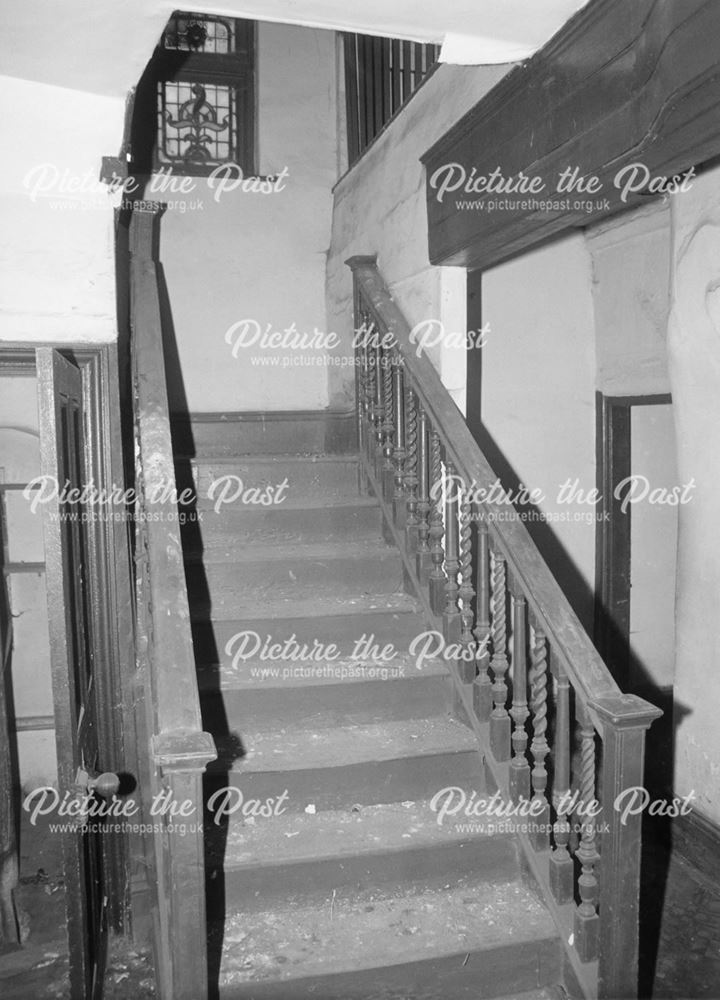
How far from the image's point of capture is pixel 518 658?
2.61 meters

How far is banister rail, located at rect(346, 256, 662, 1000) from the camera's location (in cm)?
223

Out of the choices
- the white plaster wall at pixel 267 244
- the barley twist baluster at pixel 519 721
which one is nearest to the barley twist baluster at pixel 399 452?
the barley twist baluster at pixel 519 721

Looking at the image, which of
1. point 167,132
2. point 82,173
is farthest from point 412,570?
point 167,132

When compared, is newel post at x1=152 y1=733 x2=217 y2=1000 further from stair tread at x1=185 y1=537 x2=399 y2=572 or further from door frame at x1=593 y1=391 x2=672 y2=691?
door frame at x1=593 y1=391 x2=672 y2=691

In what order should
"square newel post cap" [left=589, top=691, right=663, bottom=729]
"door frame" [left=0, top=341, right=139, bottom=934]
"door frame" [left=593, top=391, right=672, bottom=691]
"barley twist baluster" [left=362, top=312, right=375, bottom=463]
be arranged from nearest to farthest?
1. "square newel post cap" [left=589, top=691, right=663, bottom=729]
2. "door frame" [left=0, top=341, right=139, bottom=934]
3. "barley twist baluster" [left=362, top=312, right=375, bottom=463]
4. "door frame" [left=593, top=391, right=672, bottom=691]

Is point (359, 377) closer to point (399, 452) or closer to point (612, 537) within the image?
point (399, 452)

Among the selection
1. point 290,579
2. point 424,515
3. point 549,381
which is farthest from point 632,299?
point 290,579

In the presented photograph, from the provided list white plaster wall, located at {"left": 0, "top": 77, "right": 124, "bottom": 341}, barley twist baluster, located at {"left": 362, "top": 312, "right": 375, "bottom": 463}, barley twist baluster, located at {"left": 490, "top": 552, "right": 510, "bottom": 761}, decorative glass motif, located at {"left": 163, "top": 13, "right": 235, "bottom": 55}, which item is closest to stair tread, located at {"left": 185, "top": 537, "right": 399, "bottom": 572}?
barley twist baluster, located at {"left": 362, "top": 312, "right": 375, "bottom": 463}

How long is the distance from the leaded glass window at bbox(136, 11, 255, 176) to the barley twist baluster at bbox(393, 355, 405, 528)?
237cm

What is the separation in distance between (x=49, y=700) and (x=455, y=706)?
237 centimetres

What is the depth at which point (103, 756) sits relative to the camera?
3.27 meters

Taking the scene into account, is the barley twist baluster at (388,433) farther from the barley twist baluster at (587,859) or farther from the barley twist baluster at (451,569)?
the barley twist baluster at (587,859)

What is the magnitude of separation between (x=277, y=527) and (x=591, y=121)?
2.04 metres

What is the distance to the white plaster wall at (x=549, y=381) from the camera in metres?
4.57
